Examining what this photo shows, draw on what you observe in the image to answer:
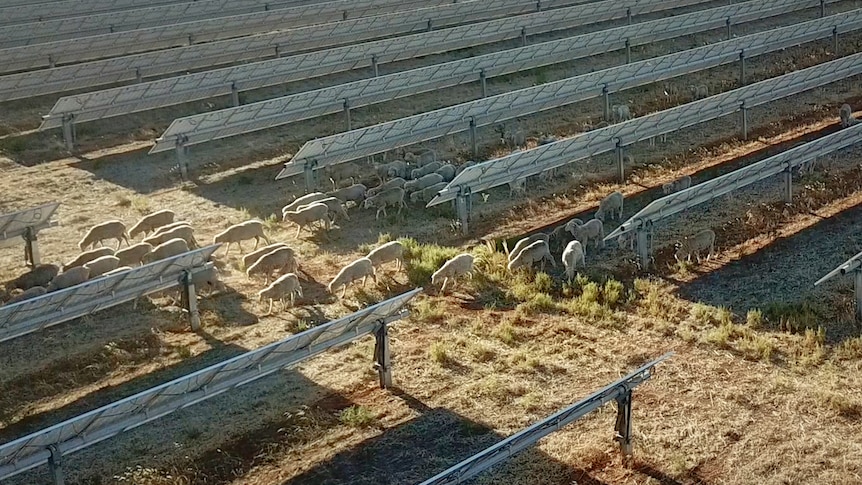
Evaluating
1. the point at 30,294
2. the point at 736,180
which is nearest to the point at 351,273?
the point at 30,294

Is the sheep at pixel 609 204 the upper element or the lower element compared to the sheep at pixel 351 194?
lower

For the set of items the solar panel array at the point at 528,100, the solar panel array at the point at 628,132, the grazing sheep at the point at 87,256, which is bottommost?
the grazing sheep at the point at 87,256

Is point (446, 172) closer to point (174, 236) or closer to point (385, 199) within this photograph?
point (385, 199)

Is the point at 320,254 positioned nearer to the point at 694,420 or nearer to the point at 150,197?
the point at 150,197

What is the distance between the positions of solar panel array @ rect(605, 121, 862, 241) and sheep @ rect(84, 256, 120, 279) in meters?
7.73

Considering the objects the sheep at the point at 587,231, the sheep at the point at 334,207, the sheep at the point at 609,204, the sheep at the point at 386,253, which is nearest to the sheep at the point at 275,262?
the sheep at the point at 386,253

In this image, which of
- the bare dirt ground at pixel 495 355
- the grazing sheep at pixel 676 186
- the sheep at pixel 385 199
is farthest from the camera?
the grazing sheep at pixel 676 186

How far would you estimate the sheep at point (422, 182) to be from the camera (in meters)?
21.1

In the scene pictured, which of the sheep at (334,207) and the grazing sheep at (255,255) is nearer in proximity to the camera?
the grazing sheep at (255,255)

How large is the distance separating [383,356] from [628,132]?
1051 centimetres

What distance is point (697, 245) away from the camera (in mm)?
17625

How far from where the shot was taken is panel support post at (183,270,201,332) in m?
15.5

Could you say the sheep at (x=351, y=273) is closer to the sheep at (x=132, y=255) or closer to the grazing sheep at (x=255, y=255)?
the grazing sheep at (x=255, y=255)

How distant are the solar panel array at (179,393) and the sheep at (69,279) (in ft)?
15.9
